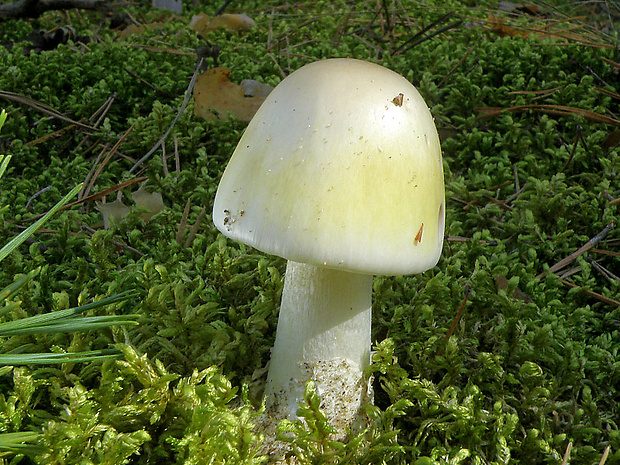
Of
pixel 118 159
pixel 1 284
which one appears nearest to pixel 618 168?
pixel 118 159

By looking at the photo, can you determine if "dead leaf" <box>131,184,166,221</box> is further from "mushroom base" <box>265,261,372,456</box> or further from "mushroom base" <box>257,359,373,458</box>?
"mushroom base" <box>257,359,373,458</box>

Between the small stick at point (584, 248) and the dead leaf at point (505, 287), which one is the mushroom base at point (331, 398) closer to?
the dead leaf at point (505, 287)

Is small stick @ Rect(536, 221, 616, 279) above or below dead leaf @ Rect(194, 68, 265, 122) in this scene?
below

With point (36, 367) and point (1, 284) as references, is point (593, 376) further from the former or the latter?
point (1, 284)

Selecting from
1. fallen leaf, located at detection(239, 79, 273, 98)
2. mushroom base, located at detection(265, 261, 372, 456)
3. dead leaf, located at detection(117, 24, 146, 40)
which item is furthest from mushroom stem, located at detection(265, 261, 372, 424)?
dead leaf, located at detection(117, 24, 146, 40)

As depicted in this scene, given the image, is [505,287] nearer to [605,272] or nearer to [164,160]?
[605,272]

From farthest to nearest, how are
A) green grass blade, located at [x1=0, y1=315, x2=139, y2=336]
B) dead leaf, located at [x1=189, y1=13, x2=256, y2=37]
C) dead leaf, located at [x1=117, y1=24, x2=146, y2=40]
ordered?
dead leaf, located at [x1=189, y1=13, x2=256, y2=37]
dead leaf, located at [x1=117, y1=24, x2=146, y2=40]
green grass blade, located at [x1=0, y1=315, x2=139, y2=336]

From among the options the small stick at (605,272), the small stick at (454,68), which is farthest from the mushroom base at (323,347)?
the small stick at (454,68)
